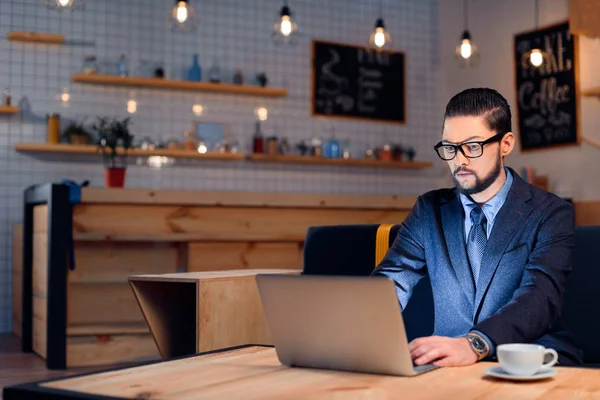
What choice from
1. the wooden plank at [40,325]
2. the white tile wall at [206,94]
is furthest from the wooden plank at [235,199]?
the white tile wall at [206,94]

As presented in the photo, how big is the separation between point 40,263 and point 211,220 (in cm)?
104

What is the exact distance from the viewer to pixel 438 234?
206cm

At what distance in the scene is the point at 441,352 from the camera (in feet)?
4.84

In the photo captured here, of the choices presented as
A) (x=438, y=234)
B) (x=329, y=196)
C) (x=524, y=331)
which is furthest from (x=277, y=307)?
(x=329, y=196)

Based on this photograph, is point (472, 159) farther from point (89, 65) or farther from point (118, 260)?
point (89, 65)

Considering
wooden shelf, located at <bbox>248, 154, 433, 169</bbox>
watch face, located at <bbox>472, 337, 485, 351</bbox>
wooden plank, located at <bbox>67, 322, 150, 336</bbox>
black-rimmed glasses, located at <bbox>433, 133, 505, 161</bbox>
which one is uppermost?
wooden shelf, located at <bbox>248, 154, 433, 169</bbox>

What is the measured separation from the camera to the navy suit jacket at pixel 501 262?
1.87 m

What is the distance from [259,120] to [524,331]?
5489 mm

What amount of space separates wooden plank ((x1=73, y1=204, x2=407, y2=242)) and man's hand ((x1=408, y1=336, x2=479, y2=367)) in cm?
337

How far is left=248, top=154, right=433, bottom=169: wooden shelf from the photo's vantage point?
6.92 meters

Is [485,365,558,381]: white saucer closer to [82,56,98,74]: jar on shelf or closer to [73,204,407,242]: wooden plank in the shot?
[73,204,407,242]: wooden plank

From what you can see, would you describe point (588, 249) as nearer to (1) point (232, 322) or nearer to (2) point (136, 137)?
(1) point (232, 322)

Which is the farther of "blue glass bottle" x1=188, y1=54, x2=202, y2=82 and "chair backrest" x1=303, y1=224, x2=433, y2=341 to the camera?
"blue glass bottle" x1=188, y1=54, x2=202, y2=82

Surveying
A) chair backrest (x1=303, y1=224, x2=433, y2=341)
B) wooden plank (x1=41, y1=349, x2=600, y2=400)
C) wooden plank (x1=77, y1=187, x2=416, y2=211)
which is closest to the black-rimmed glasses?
wooden plank (x1=41, y1=349, x2=600, y2=400)
